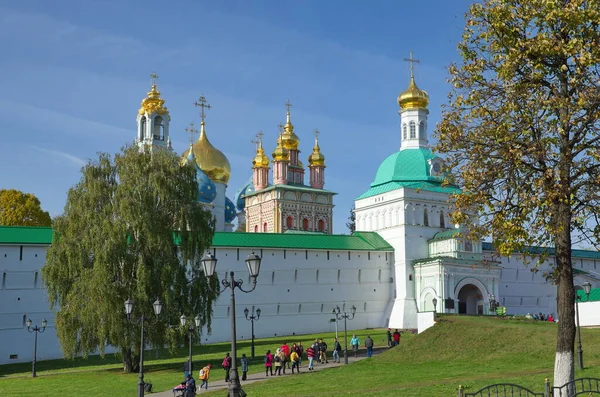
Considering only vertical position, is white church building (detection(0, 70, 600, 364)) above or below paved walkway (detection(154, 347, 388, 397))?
above

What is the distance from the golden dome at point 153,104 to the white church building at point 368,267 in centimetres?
8

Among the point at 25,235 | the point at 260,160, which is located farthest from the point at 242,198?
the point at 25,235

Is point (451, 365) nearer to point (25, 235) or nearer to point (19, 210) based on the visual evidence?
point (25, 235)

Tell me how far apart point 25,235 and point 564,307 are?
30.2 metres

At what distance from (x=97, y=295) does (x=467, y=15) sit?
54.5 ft

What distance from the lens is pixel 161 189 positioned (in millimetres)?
27297

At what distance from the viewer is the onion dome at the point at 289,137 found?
67.8 metres

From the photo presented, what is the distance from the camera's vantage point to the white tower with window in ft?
162

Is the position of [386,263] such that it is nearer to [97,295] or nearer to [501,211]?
[97,295]

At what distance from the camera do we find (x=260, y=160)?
6881 cm

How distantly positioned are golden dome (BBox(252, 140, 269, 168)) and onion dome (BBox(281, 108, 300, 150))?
2657 mm

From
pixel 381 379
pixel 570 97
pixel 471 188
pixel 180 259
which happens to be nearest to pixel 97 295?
pixel 180 259

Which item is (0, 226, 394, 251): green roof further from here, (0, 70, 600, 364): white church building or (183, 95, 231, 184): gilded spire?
(183, 95, 231, 184): gilded spire

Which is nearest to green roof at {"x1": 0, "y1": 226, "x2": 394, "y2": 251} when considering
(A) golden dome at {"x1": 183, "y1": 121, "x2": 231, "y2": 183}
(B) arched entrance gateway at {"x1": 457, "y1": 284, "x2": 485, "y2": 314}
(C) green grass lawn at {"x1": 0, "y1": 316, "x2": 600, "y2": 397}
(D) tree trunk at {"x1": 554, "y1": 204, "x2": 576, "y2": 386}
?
(B) arched entrance gateway at {"x1": 457, "y1": 284, "x2": 485, "y2": 314}
